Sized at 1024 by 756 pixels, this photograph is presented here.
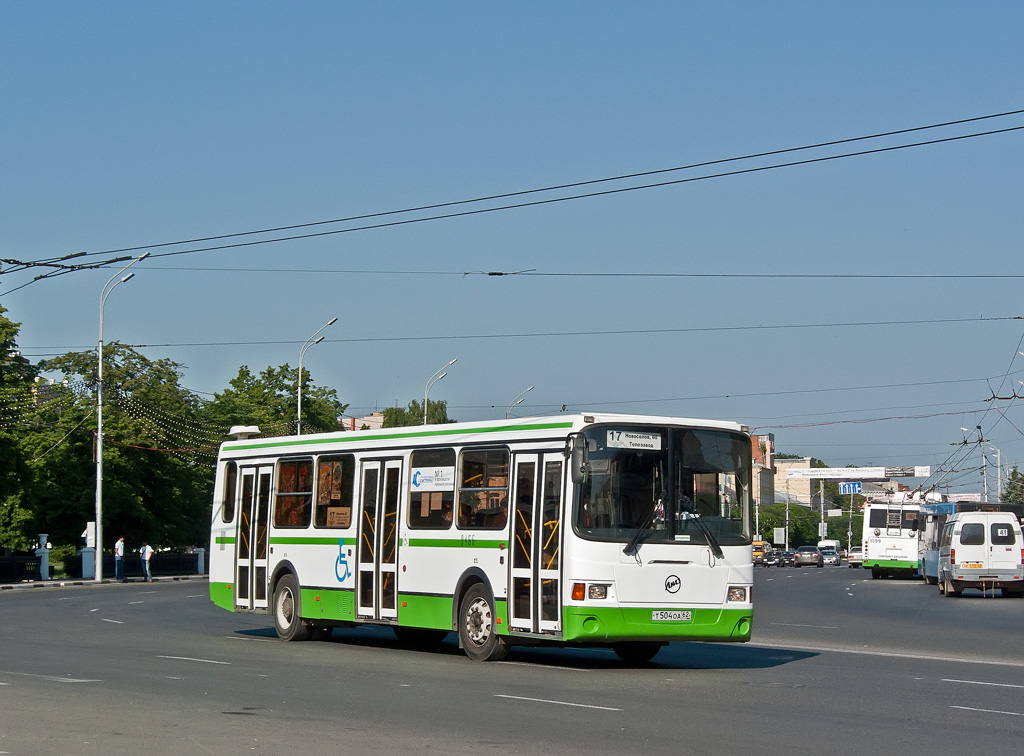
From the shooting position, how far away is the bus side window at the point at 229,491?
74.2 ft

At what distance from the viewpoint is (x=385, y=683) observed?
1466 centimetres

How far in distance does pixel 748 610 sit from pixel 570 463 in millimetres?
2913

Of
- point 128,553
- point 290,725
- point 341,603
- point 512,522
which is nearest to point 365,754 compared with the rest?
point 290,725

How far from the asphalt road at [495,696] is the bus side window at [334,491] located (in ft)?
5.90

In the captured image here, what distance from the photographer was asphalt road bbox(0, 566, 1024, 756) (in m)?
10.4

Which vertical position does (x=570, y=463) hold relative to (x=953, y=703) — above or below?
above

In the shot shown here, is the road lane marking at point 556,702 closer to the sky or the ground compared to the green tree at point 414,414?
closer to the ground

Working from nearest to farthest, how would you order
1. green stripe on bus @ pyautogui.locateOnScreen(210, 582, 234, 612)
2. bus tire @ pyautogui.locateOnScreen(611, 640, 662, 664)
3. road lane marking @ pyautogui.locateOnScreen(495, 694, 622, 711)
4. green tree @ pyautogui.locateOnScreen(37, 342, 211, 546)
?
road lane marking @ pyautogui.locateOnScreen(495, 694, 622, 711) → bus tire @ pyautogui.locateOnScreen(611, 640, 662, 664) → green stripe on bus @ pyautogui.locateOnScreen(210, 582, 234, 612) → green tree @ pyautogui.locateOnScreen(37, 342, 211, 546)

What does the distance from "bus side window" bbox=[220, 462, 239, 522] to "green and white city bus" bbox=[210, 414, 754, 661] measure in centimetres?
307

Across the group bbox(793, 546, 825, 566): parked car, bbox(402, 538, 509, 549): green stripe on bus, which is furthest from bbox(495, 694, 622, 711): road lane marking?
bbox(793, 546, 825, 566): parked car

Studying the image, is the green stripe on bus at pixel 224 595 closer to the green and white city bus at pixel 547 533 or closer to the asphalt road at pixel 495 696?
the asphalt road at pixel 495 696

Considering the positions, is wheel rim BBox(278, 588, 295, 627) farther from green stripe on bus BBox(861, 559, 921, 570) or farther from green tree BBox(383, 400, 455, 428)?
green tree BBox(383, 400, 455, 428)

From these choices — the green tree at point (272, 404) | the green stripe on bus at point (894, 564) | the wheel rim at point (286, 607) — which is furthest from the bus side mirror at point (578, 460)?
the green tree at point (272, 404)

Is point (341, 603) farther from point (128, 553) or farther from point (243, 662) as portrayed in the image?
point (128, 553)
